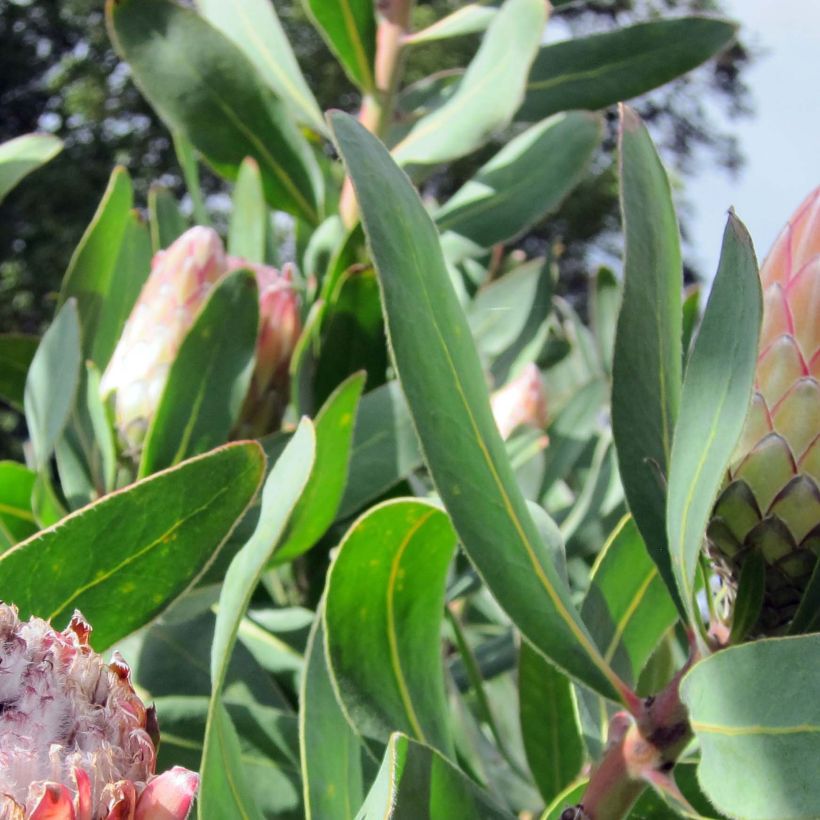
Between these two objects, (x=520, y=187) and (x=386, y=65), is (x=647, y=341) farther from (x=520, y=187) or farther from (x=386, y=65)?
(x=386, y=65)

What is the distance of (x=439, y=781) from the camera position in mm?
536

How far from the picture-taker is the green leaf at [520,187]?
103 centimetres

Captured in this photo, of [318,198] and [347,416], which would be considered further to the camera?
[318,198]

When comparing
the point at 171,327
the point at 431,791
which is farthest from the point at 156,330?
the point at 431,791

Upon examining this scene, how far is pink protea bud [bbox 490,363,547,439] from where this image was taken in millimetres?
1129

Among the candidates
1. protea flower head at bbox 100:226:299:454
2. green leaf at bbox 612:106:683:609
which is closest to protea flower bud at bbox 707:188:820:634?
green leaf at bbox 612:106:683:609

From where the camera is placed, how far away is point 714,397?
508 millimetres

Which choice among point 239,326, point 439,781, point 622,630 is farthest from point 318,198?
point 439,781

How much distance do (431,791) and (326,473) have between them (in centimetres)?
24

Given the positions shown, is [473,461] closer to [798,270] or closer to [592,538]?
[798,270]

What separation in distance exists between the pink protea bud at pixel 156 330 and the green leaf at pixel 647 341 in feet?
1.24

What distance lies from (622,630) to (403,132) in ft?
1.94

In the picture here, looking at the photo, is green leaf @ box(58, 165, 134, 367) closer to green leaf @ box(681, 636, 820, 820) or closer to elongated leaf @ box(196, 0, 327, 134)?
elongated leaf @ box(196, 0, 327, 134)

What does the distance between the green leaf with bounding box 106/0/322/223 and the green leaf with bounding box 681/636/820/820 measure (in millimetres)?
755
